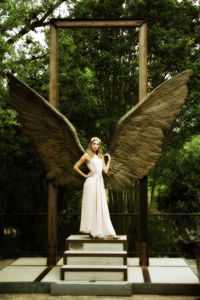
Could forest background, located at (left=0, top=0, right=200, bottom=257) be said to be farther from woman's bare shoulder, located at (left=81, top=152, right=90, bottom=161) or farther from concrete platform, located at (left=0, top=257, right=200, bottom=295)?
woman's bare shoulder, located at (left=81, top=152, right=90, bottom=161)

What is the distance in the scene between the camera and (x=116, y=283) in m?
5.11

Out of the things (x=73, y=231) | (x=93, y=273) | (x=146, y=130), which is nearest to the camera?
(x=93, y=273)

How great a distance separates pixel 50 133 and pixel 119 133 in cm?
112

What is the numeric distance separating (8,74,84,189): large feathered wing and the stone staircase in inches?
41.6

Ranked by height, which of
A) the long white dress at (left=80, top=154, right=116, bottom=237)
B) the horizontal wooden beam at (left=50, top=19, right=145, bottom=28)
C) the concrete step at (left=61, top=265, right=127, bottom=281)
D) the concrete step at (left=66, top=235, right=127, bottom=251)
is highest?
the horizontal wooden beam at (left=50, top=19, right=145, bottom=28)

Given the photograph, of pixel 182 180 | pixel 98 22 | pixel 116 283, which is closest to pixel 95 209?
pixel 116 283

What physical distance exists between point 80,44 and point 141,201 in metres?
4.59

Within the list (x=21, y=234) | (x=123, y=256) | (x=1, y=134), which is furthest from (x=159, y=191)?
(x=123, y=256)

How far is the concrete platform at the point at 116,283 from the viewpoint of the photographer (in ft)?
16.7

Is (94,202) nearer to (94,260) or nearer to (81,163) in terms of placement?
(81,163)

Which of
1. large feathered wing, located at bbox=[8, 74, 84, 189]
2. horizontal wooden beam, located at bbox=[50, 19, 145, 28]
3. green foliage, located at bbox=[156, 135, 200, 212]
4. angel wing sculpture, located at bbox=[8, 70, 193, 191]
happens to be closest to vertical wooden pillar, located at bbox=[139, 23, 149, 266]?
horizontal wooden beam, located at bbox=[50, 19, 145, 28]

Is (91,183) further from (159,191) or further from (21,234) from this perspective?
(159,191)

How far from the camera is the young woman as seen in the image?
591 centimetres

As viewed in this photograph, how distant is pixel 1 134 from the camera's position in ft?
29.0
